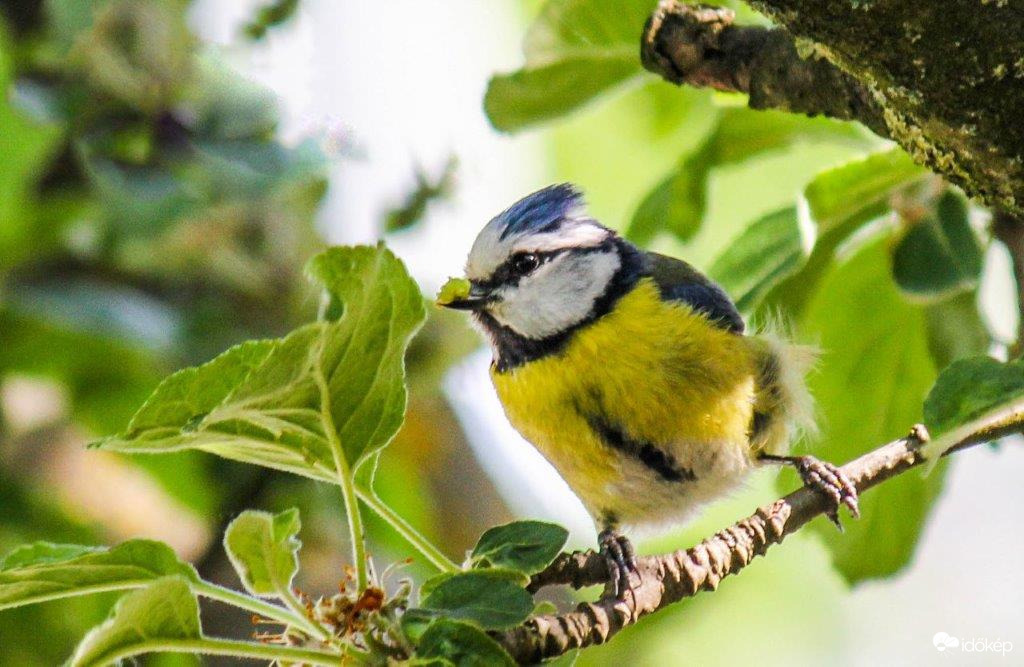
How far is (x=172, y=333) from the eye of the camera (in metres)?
2.25

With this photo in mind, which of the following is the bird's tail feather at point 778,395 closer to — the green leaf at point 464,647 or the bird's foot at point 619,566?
the bird's foot at point 619,566

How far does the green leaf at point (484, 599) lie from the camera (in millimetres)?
818

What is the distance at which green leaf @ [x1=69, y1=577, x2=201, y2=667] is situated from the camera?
2.79 ft

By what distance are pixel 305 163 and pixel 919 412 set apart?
110cm

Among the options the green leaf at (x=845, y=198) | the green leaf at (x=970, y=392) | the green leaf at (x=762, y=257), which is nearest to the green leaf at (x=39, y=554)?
the green leaf at (x=970, y=392)

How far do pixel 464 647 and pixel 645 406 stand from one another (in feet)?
2.84

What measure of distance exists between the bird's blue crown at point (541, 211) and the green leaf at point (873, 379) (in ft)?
1.65

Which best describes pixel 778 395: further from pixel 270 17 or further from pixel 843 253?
pixel 270 17

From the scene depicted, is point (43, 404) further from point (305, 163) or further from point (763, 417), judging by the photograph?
point (763, 417)

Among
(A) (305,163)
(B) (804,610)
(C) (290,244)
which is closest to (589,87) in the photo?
(A) (305,163)

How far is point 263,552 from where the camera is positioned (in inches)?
38.7

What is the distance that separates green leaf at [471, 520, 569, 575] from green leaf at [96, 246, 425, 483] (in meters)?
0.13

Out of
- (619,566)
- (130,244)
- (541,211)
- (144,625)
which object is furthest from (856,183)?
(130,244)
